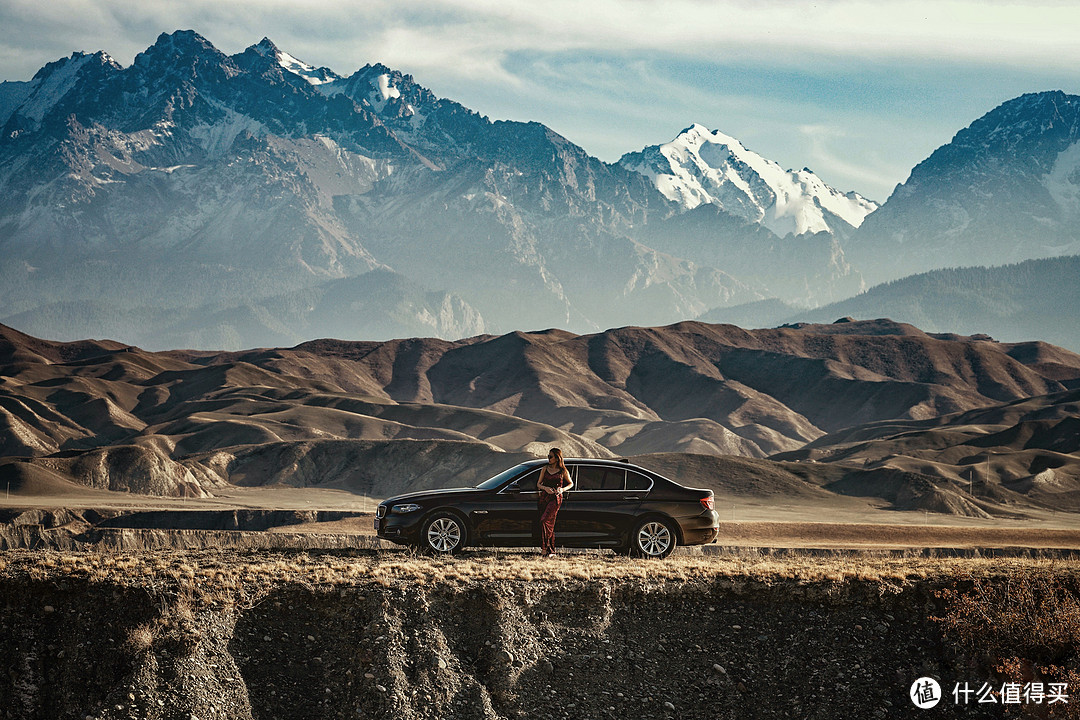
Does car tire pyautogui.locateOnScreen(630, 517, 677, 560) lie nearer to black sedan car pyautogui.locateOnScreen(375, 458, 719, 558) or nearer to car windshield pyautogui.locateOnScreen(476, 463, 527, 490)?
black sedan car pyautogui.locateOnScreen(375, 458, 719, 558)

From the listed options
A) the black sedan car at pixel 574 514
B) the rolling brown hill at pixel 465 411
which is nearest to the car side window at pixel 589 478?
the black sedan car at pixel 574 514

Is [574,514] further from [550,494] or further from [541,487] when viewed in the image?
[541,487]

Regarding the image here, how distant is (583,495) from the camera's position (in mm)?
16453

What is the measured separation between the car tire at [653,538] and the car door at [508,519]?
5.11 feet

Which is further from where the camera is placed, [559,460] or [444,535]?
[444,535]

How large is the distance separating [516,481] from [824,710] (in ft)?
18.7

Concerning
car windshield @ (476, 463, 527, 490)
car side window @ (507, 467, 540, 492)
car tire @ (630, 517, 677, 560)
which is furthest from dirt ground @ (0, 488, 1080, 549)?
car side window @ (507, 467, 540, 492)

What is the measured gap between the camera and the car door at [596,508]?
1631cm

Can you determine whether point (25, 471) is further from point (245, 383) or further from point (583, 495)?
point (245, 383)

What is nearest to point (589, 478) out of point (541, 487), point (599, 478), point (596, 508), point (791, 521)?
A: point (599, 478)

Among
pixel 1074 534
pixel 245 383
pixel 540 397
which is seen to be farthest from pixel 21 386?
pixel 1074 534

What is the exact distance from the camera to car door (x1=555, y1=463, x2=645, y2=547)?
1631cm

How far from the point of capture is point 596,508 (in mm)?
16391

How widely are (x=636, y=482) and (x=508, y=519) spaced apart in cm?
212
